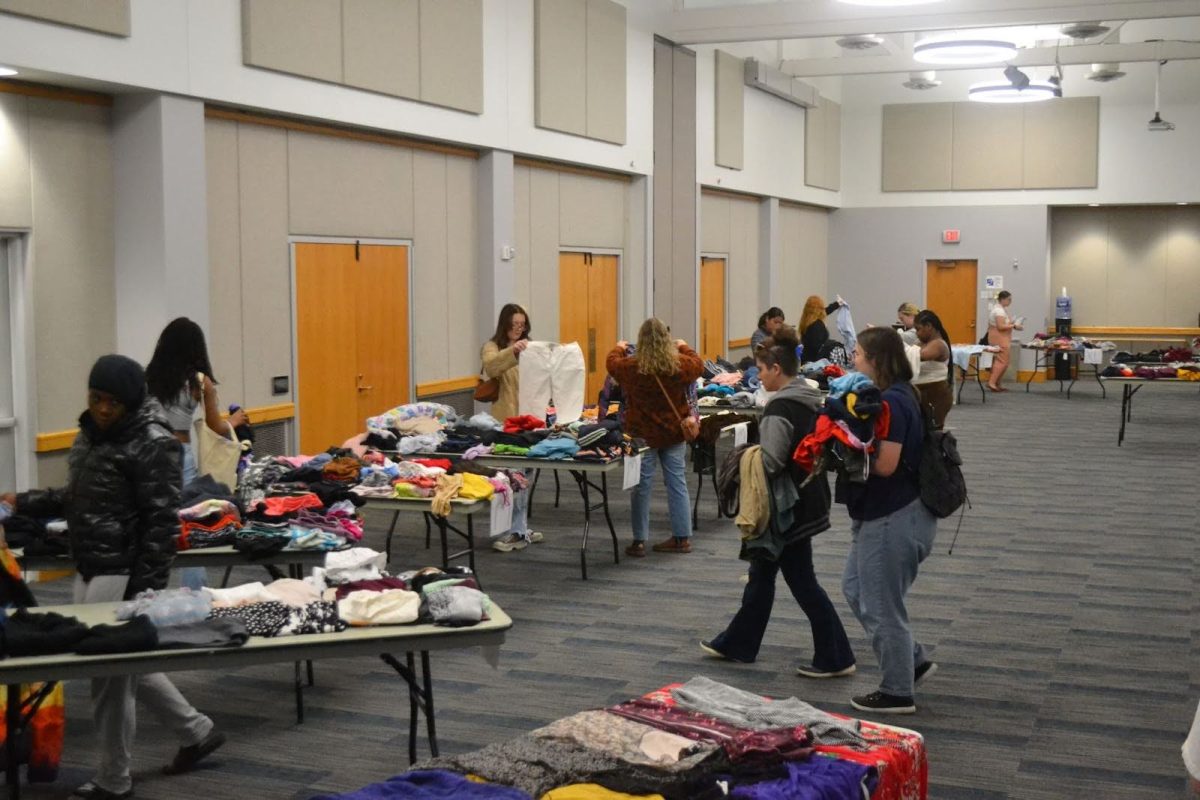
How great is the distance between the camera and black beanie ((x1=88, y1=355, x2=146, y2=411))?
14.3ft

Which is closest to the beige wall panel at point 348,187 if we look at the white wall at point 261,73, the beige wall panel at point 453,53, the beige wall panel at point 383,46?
the white wall at point 261,73

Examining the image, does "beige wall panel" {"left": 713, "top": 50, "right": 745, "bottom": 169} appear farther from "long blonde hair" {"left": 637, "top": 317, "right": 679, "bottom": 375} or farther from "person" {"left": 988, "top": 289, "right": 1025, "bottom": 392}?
"long blonde hair" {"left": 637, "top": 317, "right": 679, "bottom": 375}

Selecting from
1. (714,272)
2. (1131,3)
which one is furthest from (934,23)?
(714,272)

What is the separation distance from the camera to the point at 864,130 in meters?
23.4

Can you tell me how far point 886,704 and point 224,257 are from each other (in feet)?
18.3

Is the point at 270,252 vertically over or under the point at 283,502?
over

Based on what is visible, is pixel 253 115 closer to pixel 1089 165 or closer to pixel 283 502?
pixel 283 502

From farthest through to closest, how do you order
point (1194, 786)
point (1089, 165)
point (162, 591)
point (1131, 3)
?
point (1089, 165) < point (1131, 3) < point (162, 591) < point (1194, 786)

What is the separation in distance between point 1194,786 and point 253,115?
25.8ft

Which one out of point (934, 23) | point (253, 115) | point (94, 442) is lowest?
point (94, 442)

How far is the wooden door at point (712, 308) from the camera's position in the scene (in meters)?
18.0

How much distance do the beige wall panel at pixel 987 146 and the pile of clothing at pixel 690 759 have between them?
65.9 feet

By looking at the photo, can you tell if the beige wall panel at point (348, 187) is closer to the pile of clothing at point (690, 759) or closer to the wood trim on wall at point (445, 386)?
the wood trim on wall at point (445, 386)

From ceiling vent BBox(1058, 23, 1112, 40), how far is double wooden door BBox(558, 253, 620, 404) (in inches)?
276
